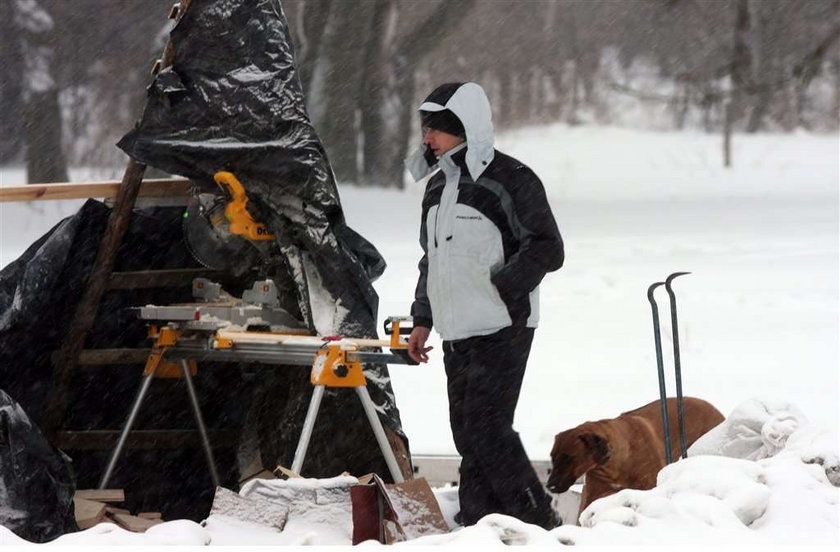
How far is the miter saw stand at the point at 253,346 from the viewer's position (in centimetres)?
516

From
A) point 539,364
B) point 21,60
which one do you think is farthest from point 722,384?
point 21,60

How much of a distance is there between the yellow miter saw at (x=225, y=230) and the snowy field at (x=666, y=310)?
139 centimetres

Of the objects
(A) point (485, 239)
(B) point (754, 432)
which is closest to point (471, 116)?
(A) point (485, 239)

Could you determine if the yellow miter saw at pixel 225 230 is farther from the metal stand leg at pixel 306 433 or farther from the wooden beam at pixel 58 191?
the metal stand leg at pixel 306 433

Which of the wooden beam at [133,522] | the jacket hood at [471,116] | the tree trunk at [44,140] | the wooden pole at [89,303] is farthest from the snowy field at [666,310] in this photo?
the wooden pole at [89,303]

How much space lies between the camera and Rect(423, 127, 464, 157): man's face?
16.6 feet

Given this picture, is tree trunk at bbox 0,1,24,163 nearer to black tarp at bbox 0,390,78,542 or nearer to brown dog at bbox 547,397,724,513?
black tarp at bbox 0,390,78,542

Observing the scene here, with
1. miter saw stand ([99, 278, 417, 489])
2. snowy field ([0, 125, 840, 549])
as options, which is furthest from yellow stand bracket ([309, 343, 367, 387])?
snowy field ([0, 125, 840, 549])

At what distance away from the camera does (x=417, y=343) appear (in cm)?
514

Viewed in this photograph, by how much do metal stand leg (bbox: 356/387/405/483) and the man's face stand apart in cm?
97

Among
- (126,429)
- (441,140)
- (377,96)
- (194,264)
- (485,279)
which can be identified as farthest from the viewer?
(377,96)

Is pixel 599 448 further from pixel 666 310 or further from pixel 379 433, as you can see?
pixel 666 310

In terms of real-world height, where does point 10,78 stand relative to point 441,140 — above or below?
above

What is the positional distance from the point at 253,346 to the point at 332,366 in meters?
0.42
